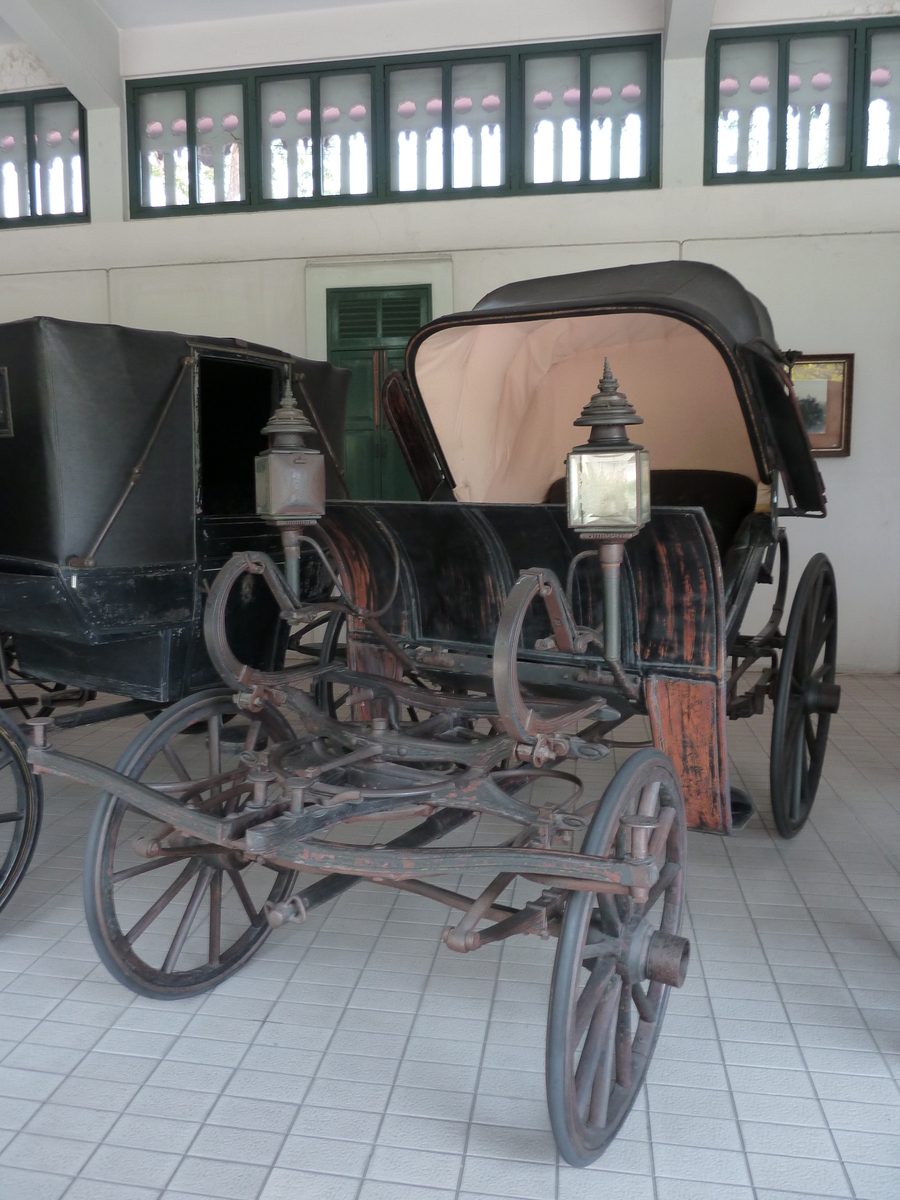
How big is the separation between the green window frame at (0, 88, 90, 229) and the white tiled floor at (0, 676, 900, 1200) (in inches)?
216

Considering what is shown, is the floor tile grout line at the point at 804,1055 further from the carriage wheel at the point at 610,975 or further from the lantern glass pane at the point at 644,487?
the lantern glass pane at the point at 644,487

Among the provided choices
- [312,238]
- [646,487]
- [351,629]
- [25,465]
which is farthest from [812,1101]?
[312,238]

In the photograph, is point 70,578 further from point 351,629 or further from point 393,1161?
point 393,1161

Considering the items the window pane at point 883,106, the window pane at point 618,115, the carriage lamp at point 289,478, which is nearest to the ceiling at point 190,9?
the window pane at point 618,115

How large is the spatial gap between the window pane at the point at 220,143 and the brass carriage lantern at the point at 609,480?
17.8ft

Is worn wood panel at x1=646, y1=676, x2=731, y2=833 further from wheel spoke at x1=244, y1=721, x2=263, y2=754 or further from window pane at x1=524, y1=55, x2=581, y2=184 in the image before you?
window pane at x1=524, y1=55, x2=581, y2=184

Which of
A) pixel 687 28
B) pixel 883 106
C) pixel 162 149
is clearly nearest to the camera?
pixel 687 28

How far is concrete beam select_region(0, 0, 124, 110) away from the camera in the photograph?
604cm

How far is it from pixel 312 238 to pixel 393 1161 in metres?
5.94

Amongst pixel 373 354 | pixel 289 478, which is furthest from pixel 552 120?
pixel 289 478

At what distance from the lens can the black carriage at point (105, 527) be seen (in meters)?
2.99

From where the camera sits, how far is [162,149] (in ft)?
22.7

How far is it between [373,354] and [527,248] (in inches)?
47.4

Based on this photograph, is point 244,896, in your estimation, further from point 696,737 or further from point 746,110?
point 746,110
